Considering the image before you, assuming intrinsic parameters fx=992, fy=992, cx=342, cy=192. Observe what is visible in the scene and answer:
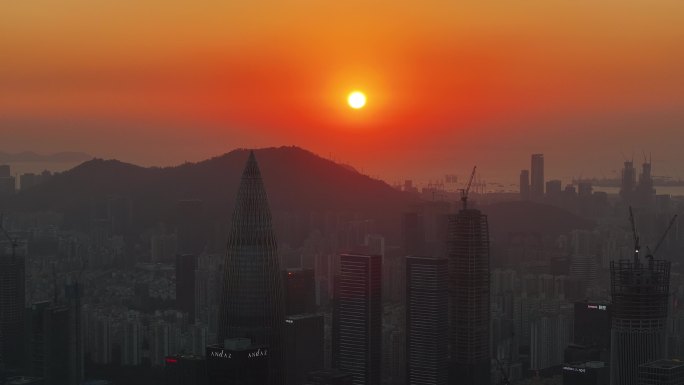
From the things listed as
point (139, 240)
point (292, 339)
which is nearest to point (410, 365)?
point (292, 339)

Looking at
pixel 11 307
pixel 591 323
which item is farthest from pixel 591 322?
pixel 11 307

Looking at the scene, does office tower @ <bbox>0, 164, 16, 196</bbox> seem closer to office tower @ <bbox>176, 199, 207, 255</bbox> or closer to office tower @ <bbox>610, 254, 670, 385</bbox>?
office tower @ <bbox>176, 199, 207, 255</bbox>

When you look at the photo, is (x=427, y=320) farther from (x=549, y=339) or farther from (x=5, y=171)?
(x=5, y=171)

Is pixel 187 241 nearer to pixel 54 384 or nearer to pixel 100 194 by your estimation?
pixel 100 194

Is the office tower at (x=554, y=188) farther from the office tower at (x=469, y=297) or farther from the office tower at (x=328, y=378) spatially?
the office tower at (x=328, y=378)

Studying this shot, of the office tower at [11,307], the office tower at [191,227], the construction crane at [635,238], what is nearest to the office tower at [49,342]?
the office tower at [11,307]

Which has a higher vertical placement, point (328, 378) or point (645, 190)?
point (645, 190)

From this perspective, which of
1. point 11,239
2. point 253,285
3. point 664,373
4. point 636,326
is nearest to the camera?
point 253,285
